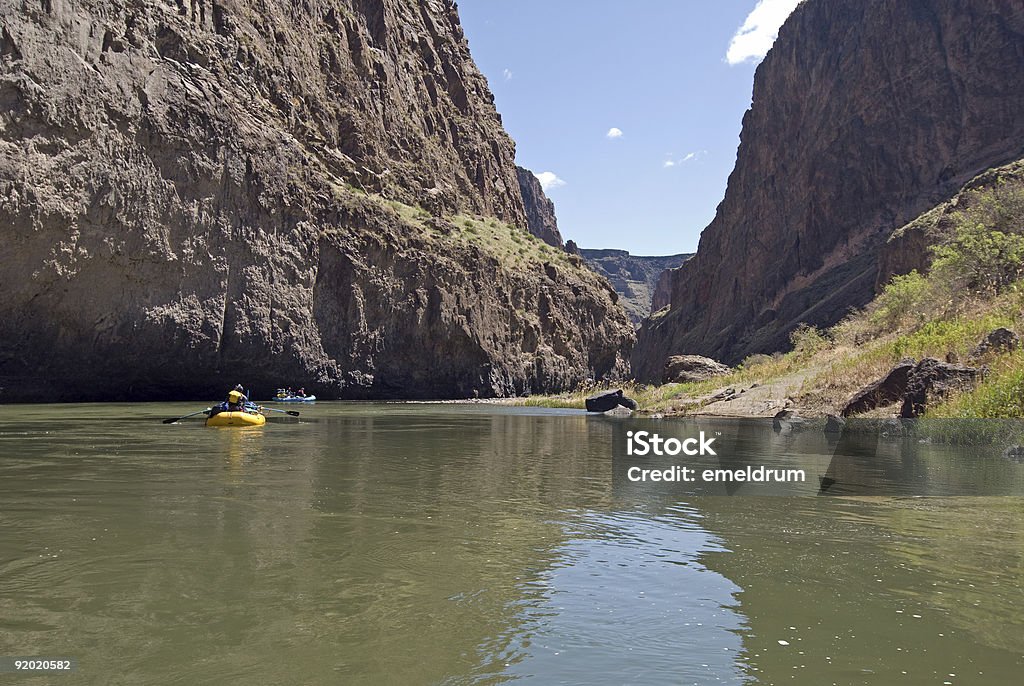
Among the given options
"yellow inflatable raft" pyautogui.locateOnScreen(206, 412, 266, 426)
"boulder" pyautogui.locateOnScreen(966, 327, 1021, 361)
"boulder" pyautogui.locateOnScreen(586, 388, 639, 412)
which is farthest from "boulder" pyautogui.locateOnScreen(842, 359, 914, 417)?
"boulder" pyautogui.locateOnScreen(586, 388, 639, 412)

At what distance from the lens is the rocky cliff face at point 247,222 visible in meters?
48.5

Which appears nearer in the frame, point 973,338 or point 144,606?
point 144,606

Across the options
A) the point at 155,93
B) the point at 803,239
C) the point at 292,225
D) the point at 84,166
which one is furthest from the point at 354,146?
the point at 803,239

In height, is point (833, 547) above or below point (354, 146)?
below

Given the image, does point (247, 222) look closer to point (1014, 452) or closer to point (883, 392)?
point (883, 392)

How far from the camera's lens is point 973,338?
2111 centimetres

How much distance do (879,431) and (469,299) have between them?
5481 centimetres

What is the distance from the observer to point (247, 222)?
5862 cm

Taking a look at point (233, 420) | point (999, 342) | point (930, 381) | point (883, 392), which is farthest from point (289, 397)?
point (999, 342)

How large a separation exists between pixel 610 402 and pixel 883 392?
23.0 meters

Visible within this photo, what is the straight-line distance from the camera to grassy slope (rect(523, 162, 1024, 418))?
1762 centimetres

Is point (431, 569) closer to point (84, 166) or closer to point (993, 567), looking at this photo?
point (993, 567)

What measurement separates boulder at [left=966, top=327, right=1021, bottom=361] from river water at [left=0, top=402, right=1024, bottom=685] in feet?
23.3

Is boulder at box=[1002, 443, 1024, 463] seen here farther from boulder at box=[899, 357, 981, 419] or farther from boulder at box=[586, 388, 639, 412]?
boulder at box=[586, 388, 639, 412]
